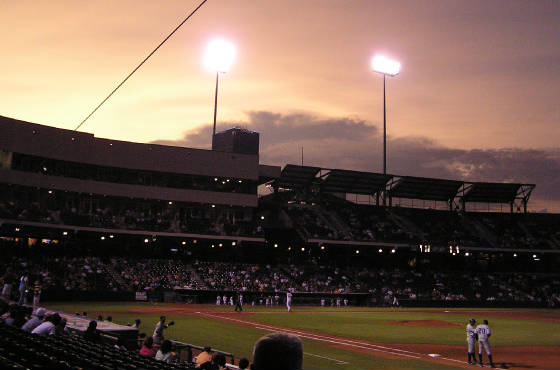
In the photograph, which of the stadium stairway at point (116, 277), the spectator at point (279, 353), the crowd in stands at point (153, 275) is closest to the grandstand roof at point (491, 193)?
the crowd in stands at point (153, 275)

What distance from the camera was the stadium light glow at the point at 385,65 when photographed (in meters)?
65.1

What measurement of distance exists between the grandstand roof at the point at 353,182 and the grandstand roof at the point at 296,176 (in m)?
2.27

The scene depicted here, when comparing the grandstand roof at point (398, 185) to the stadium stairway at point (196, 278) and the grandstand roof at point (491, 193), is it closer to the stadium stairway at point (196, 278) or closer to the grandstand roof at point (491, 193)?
the grandstand roof at point (491, 193)

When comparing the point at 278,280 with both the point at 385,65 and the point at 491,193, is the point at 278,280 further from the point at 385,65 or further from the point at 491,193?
the point at 491,193

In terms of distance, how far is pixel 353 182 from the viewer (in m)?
71.1

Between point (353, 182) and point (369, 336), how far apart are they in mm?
43150

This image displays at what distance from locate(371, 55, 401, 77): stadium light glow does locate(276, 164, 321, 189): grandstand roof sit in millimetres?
13607

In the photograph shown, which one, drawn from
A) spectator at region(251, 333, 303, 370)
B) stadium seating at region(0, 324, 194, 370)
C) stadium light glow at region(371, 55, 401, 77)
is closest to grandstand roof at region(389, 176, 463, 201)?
stadium light glow at region(371, 55, 401, 77)

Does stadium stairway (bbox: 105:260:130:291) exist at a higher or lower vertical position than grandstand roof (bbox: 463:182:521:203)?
lower

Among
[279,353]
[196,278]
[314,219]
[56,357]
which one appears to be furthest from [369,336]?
[314,219]

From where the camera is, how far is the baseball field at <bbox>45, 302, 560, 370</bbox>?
2097 cm

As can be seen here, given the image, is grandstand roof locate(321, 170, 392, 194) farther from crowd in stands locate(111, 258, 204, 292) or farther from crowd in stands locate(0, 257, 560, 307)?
crowd in stands locate(111, 258, 204, 292)

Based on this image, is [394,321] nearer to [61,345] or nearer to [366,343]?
[366,343]

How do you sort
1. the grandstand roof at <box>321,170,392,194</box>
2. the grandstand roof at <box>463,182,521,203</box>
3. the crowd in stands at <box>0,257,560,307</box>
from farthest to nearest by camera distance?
1. the grandstand roof at <box>463,182,521,203</box>
2. the grandstand roof at <box>321,170,392,194</box>
3. the crowd in stands at <box>0,257,560,307</box>
